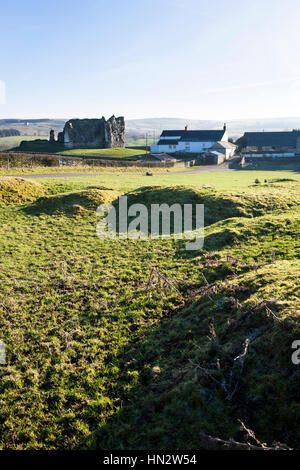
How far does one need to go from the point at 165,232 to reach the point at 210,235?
11.5 feet

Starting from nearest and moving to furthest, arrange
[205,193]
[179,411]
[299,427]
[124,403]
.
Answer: [299,427] → [179,411] → [124,403] → [205,193]

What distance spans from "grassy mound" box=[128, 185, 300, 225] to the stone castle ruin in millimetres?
83219

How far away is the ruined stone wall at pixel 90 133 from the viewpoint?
3905 inches

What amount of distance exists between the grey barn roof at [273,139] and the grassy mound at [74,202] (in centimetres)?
10318

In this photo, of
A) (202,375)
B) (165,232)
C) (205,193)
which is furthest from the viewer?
(205,193)

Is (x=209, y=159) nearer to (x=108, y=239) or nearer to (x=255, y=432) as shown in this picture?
(x=108, y=239)

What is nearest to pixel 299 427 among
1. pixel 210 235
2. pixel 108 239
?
pixel 210 235

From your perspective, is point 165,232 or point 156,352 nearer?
point 156,352

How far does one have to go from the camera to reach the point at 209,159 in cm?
9075

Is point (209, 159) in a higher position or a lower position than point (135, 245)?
higher

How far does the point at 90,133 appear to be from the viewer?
10294 cm

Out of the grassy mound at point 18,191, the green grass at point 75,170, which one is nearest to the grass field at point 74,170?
the green grass at point 75,170

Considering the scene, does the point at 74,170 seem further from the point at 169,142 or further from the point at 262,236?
the point at 169,142

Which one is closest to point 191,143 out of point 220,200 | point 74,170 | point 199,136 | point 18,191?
point 199,136
